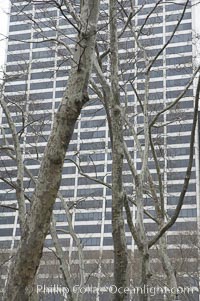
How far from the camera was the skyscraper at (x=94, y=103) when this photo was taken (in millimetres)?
8938

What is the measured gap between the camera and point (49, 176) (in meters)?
3.65

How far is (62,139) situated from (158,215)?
4.72 meters

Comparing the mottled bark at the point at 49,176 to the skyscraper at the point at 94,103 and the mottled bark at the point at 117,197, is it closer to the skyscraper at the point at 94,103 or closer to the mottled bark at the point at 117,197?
the skyscraper at the point at 94,103

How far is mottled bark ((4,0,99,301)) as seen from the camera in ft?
11.3

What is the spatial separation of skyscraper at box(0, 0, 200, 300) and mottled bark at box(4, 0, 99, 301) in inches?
17.3

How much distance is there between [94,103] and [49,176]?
910 cm

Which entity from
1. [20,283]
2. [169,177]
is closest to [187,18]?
[169,177]

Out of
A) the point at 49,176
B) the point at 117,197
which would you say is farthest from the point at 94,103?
the point at 49,176

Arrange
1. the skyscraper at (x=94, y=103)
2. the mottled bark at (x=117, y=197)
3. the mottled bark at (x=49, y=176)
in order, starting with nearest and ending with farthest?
1. the mottled bark at (x=49, y=176)
2. the mottled bark at (x=117, y=197)
3. the skyscraper at (x=94, y=103)

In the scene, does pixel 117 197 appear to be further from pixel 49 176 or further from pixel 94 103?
pixel 94 103

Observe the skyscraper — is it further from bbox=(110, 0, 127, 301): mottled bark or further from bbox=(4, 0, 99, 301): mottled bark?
bbox=(110, 0, 127, 301): mottled bark

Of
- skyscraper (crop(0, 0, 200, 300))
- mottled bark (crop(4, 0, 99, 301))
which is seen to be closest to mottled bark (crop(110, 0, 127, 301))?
skyscraper (crop(0, 0, 200, 300))

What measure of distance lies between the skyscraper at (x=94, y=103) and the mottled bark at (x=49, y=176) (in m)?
0.44

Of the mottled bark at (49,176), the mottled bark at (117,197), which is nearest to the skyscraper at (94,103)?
the mottled bark at (49,176)
